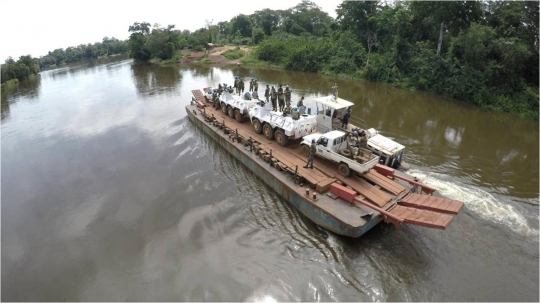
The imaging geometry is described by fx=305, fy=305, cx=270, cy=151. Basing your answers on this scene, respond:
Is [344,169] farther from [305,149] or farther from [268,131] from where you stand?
[268,131]

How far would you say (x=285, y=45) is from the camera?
143 ft

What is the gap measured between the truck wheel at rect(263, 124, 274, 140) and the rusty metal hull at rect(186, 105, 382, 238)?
1209 millimetres

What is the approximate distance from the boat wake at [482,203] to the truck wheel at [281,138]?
539cm

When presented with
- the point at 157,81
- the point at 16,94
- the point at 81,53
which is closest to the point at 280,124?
the point at 157,81

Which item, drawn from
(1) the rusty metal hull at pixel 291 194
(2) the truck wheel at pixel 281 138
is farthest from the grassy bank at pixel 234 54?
(2) the truck wheel at pixel 281 138

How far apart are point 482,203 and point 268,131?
8.34 m

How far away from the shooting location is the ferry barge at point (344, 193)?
829cm

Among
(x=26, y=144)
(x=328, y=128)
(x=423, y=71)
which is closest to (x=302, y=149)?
(x=328, y=128)

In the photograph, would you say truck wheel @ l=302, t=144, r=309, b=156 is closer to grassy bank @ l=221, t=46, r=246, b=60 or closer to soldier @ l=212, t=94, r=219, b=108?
soldier @ l=212, t=94, r=219, b=108

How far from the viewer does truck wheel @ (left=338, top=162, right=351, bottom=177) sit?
10.2 meters

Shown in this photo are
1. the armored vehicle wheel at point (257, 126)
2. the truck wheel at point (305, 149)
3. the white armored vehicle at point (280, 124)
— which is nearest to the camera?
the truck wheel at point (305, 149)

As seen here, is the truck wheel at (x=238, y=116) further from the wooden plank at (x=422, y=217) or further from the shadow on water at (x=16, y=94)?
the shadow on water at (x=16, y=94)

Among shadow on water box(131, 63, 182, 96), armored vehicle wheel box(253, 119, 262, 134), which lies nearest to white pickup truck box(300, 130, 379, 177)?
armored vehicle wheel box(253, 119, 262, 134)

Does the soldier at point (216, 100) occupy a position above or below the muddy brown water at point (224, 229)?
above
